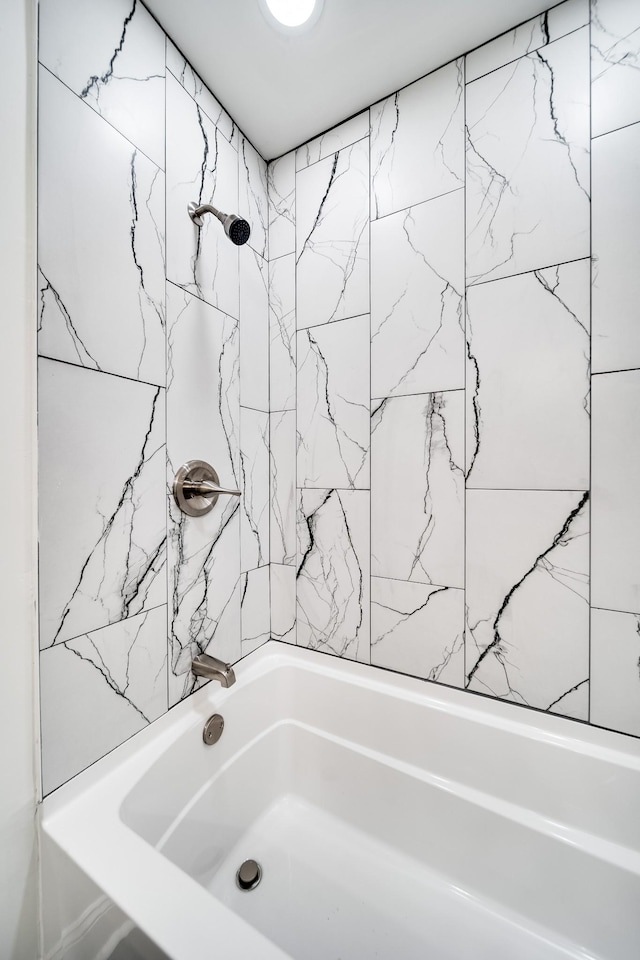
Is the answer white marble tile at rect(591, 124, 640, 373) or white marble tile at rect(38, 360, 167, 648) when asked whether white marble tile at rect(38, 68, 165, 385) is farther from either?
white marble tile at rect(591, 124, 640, 373)

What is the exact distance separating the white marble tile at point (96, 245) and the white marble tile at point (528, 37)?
92cm

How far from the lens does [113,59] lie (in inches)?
32.8

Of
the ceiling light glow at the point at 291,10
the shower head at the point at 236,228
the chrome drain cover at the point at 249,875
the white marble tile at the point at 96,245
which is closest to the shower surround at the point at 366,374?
the white marble tile at the point at 96,245

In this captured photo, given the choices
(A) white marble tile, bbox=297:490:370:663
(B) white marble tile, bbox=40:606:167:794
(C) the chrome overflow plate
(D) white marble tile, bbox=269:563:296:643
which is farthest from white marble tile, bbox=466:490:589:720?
(B) white marble tile, bbox=40:606:167:794

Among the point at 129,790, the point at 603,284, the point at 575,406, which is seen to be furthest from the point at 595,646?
the point at 129,790

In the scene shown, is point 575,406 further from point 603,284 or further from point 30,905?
point 30,905

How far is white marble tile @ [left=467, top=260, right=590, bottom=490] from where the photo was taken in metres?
0.92

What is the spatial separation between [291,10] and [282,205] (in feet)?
1.56

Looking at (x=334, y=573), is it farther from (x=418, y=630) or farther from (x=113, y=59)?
(x=113, y=59)

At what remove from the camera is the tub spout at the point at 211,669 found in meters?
0.97

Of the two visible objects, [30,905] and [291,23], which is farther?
[291,23]

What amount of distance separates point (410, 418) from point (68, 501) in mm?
886

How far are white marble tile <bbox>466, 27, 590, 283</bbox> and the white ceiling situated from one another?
0.13 meters

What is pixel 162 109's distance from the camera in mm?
944
